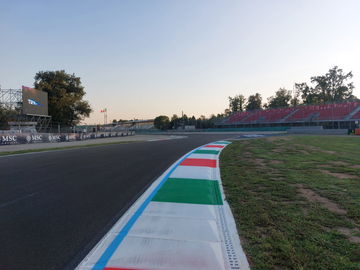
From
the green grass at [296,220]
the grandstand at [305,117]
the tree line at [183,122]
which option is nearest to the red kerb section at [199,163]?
the green grass at [296,220]

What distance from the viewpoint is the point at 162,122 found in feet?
336

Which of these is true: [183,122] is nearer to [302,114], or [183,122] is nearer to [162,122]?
[162,122]

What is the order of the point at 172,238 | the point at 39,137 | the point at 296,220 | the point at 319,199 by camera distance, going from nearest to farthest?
the point at 172,238, the point at 296,220, the point at 319,199, the point at 39,137

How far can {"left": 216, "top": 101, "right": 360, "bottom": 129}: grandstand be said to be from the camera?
149 feet

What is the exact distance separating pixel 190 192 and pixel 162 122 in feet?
321

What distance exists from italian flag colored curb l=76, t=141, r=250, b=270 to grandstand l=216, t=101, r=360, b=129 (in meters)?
49.1

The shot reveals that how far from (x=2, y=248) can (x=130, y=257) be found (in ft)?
5.25

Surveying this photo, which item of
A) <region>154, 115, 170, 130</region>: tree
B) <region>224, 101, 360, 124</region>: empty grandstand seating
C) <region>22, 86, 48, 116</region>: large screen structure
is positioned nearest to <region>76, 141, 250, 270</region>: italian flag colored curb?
<region>22, 86, 48, 116</region>: large screen structure

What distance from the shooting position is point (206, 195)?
15.8ft

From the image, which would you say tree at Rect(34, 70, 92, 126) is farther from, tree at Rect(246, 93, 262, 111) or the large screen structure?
tree at Rect(246, 93, 262, 111)

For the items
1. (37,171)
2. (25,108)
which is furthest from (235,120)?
(37,171)

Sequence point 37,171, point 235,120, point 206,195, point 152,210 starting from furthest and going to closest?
point 235,120
point 37,171
point 206,195
point 152,210

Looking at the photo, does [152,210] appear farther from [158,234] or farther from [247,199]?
[247,199]

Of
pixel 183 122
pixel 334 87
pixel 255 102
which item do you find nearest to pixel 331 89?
pixel 334 87
